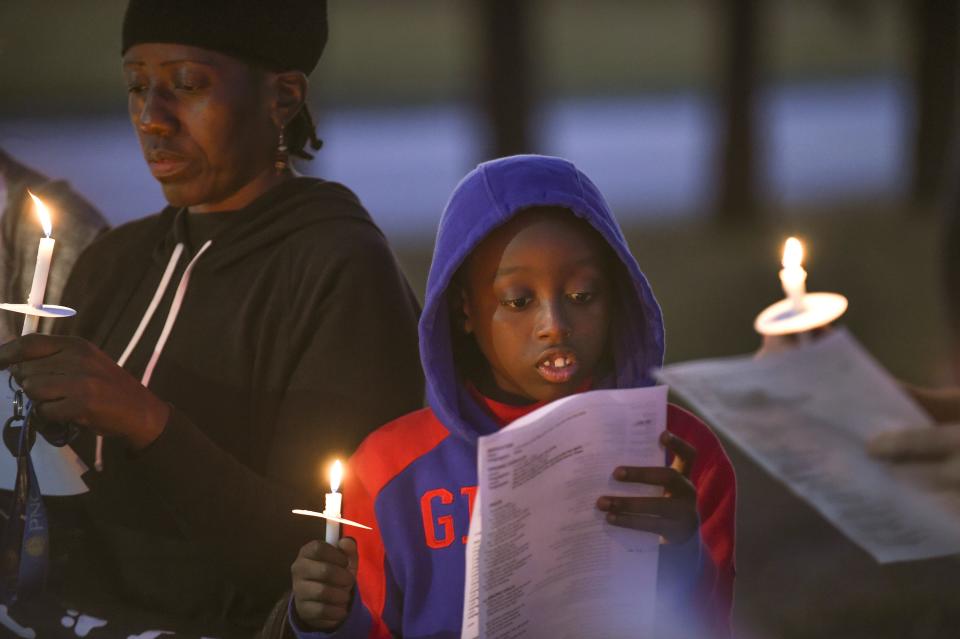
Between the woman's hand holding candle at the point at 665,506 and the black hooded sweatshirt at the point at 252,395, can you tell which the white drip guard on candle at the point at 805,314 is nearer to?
the woman's hand holding candle at the point at 665,506

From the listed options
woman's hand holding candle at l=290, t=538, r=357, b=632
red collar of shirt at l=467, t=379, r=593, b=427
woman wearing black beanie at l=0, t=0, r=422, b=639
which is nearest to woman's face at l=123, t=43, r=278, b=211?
woman wearing black beanie at l=0, t=0, r=422, b=639

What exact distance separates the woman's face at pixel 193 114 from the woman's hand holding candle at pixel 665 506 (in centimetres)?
93

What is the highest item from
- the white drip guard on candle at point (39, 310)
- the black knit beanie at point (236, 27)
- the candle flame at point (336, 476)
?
the black knit beanie at point (236, 27)

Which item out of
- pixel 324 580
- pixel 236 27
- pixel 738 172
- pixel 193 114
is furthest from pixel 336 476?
pixel 738 172

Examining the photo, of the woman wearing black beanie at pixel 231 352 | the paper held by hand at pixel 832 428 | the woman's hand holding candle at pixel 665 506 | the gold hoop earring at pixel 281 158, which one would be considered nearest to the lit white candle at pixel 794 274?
the paper held by hand at pixel 832 428

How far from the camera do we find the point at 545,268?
2.19 meters

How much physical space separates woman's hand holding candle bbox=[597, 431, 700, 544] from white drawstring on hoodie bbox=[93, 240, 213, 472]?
2.89 ft

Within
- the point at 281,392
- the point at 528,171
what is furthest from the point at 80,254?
the point at 528,171

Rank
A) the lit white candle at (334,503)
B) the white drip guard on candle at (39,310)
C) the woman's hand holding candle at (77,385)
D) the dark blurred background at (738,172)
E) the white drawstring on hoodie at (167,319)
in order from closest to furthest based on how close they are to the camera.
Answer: the lit white candle at (334,503), the white drip guard on candle at (39,310), the woman's hand holding candle at (77,385), the white drawstring on hoodie at (167,319), the dark blurred background at (738,172)

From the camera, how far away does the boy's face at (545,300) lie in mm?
2172

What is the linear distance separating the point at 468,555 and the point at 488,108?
9099mm

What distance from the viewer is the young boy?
2180 mm

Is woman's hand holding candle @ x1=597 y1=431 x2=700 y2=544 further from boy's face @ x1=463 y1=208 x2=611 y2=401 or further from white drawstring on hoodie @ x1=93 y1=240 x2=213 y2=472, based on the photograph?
white drawstring on hoodie @ x1=93 y1=240 x2=213 y2=472

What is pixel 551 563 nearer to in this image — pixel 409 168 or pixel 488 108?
pixel 488 108
